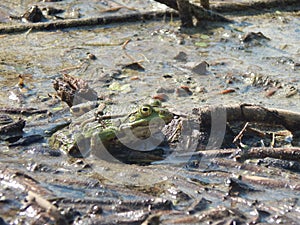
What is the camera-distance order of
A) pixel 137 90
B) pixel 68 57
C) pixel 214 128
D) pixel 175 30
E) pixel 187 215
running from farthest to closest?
pixel 175 30 < pixel 68 57 < pixel 137 90 < pixel 214 128 < pixel 187 215

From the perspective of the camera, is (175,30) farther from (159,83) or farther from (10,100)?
(10,100)

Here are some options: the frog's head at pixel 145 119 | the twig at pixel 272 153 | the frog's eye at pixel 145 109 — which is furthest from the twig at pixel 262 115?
the frog's eye at pixel 145 109

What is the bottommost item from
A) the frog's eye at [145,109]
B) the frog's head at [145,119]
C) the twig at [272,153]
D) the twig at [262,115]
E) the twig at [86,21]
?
the twig at [272,153]

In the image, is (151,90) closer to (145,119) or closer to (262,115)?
(262,115)

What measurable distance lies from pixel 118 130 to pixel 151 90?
1.84 metres

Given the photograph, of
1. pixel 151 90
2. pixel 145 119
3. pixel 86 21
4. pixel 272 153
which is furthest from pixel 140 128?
pixel 86 21

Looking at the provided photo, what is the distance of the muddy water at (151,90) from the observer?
499 centimetres

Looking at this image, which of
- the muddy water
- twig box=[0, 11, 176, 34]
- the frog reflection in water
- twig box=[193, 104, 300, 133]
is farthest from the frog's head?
twig box=[0, 11, 176, 34]

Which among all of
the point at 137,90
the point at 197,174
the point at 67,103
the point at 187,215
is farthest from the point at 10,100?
the point at 187,215

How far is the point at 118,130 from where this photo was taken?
222 inches

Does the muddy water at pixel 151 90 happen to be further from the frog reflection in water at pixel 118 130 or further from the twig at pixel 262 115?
the twig at pixel 262 115

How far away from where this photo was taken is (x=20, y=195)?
4.97 metres

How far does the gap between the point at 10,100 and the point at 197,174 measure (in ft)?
8.33

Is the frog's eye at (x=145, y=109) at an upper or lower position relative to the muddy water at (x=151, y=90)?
upper
